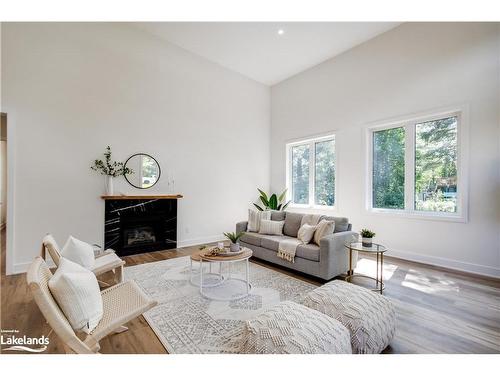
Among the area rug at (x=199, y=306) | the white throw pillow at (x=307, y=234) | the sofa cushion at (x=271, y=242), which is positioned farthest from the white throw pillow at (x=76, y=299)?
the white throw pillow at (x=307, y=234)

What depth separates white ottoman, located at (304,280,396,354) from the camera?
Answer: 1678 millimetres

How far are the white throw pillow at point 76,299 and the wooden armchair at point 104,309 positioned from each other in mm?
34

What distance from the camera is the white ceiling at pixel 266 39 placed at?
429cm

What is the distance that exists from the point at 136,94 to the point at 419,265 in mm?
5710

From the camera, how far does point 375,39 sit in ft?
15.0

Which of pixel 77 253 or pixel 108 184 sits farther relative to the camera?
pixel 108 184

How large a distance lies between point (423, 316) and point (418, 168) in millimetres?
2672

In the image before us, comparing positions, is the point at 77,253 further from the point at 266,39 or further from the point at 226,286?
the point at 266,39

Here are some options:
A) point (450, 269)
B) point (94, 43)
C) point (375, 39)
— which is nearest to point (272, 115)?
point (375, 39)

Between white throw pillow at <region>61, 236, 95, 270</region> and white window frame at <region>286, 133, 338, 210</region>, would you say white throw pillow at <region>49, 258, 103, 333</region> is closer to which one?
white throw pillow at <region>61, 236, 95, 270</region>

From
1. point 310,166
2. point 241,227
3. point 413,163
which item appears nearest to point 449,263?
point 413,163

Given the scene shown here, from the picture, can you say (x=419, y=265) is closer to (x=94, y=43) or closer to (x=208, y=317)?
(x=208, y=317)

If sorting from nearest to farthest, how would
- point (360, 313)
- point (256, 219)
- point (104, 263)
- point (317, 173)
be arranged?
1. point (360, 313)
2. point (104, 263)
3. point (256, 219)
4. point (317, 173)

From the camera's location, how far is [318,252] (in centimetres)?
316
